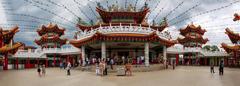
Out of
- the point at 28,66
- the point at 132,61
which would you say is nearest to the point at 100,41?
the point at 132,61

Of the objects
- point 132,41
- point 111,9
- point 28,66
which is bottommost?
point 28,66

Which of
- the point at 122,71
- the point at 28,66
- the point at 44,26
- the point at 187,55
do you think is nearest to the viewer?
the point at 122,71

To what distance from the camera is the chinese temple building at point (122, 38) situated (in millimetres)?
33219

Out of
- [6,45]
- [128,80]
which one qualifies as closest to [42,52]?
[6,45]

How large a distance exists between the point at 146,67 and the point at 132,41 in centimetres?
305

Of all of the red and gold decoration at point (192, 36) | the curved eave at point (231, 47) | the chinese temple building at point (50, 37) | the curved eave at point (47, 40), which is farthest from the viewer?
the red and gold decoration at point (192, 36)

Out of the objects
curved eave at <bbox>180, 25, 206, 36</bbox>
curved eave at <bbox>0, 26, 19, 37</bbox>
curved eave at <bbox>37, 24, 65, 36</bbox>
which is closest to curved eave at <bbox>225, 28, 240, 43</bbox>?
curved eave at <bbox>180, 25, 206, 36</bbox>

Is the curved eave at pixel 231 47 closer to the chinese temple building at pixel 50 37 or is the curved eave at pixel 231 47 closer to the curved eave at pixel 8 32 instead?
the curved eave at pixel 8 32

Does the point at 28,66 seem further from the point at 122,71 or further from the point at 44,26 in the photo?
the point at 122,71

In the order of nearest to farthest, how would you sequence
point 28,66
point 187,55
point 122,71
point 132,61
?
point 122,71
point 132,61
point 28,66
point 187,55

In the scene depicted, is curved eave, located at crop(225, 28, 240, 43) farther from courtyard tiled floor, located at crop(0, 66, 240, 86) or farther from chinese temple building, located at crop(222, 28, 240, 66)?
courtyard tiled floor, located at crop(0, 66, 240, 86)

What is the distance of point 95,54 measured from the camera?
41.5m

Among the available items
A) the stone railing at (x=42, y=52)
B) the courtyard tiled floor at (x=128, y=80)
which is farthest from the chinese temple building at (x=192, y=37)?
the courtyard tiled floor at (x=128, y=80)

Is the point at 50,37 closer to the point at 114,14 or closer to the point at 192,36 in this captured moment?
the point at 192,36
